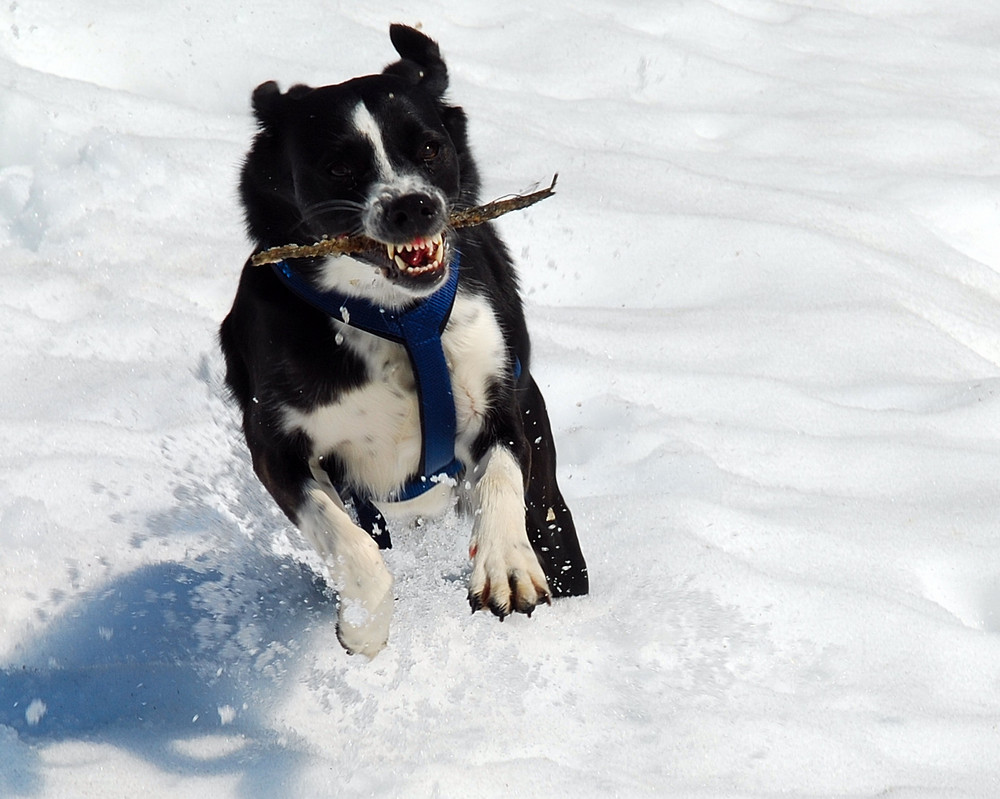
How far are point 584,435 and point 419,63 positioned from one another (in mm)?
1560

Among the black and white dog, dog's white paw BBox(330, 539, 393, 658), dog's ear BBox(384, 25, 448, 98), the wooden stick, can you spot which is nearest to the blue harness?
the black and white dog

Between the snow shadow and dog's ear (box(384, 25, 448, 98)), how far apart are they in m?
1.42

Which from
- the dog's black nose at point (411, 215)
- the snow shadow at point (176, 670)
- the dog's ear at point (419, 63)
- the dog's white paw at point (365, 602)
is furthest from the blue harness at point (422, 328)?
the snow shadow at point (176, 670)

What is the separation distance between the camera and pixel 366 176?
2877 mm

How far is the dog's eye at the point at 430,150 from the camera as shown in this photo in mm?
2938

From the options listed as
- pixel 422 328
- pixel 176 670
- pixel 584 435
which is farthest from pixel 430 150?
pixel 584 435

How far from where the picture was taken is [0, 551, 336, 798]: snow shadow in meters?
3.00

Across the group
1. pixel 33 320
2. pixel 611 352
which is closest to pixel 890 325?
pixel 611 352

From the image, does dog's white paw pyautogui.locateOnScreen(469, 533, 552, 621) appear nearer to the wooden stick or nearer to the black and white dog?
the black and white dog

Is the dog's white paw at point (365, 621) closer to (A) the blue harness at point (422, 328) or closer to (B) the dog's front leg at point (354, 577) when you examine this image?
(B) the dog's front leg at point (354, 577)

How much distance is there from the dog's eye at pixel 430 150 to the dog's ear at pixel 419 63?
9.9 inches

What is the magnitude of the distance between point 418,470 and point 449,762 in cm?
74

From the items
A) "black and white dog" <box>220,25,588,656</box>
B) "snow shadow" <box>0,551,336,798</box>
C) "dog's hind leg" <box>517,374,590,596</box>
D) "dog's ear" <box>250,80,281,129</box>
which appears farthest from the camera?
"dog's hind leg" <box>517,374,590,596</box>

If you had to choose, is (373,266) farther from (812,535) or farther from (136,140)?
(136,140)
